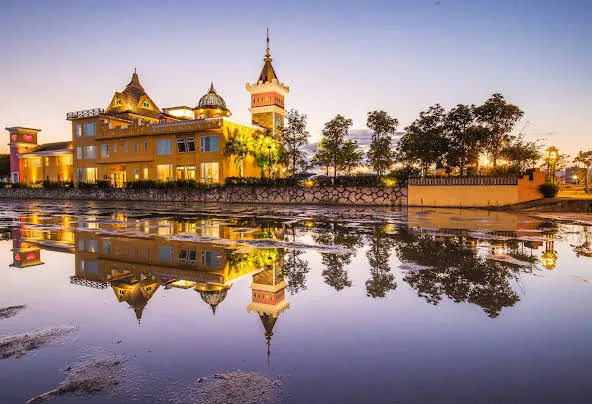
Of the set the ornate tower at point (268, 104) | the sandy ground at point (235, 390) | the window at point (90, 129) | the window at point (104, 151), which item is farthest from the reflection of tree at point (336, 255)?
the window at point (90, 129)

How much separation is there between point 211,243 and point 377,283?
5439mm

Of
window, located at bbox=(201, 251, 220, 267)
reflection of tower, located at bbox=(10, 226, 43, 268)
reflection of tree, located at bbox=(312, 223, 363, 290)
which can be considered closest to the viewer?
reflection of tree, located at bbox=(312, 223, 363, 290)

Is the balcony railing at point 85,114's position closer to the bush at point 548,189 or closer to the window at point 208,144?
the window at point 208,144

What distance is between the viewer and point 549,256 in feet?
29.7

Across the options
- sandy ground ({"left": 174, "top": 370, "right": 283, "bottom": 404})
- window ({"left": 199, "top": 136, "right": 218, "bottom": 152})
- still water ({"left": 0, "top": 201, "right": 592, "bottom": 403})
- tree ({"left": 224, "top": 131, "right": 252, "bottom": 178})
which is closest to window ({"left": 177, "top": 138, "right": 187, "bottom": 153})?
window ({"left": 199, "top": 136, "right": 218, "bottom": 152})

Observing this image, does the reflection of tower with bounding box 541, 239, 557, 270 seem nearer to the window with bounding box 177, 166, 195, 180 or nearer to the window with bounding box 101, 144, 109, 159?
the window with bounding box 177, 166, 195, 180

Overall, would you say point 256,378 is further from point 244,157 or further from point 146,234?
point 244,157

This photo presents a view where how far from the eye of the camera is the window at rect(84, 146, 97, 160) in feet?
160

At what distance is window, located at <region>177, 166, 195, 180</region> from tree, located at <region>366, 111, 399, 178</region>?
19.2m

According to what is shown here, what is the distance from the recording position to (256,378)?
334 cm

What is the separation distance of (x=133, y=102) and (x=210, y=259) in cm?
5287

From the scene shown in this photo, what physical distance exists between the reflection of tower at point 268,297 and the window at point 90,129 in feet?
162

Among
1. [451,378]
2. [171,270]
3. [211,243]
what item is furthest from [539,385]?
[211,243]

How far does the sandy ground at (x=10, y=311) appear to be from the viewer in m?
4.99
